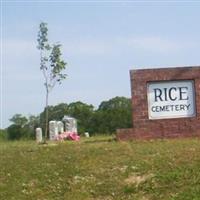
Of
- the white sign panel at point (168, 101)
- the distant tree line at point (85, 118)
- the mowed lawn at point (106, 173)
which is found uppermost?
the distant tree line at point (85, 118)

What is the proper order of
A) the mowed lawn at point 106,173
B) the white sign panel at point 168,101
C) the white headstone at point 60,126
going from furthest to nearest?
the white headstone at point 60,126
the white sign panel at point 168,101
the mowed lawn at point 106,173

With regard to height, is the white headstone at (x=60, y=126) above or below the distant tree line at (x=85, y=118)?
below

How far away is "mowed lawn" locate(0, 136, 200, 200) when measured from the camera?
34.1ft

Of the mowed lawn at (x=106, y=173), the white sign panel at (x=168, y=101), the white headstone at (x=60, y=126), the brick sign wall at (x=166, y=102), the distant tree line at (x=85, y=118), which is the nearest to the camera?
the mowed lawn at (x=106, y=173)

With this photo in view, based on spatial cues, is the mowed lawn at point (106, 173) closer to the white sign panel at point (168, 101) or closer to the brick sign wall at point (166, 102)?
the brick sign wall at point (166, 102)

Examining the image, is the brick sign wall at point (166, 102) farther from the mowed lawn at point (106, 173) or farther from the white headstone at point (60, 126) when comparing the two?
the white headstone at point (60, 126)

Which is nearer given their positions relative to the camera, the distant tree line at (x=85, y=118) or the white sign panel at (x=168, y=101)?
the white sign panel at (x=168, y=101)

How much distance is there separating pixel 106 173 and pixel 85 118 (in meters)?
39.4

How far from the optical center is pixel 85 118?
50.6 m

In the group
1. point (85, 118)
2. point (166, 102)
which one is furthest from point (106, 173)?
point (85, 118)

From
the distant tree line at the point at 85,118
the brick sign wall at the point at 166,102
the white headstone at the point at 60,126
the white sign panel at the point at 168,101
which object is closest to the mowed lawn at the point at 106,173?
the brick sign wall at the point at 166,102

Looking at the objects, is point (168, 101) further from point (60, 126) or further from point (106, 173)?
point (60, 126)

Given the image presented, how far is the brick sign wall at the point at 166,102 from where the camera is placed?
14.4 m

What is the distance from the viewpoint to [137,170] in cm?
1122
